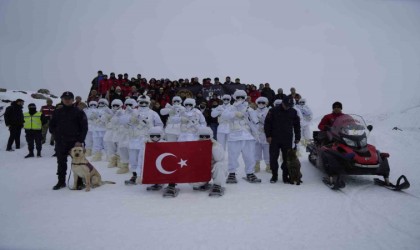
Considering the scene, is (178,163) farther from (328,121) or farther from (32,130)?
(32,130)

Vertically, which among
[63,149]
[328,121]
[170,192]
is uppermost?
[328,121]

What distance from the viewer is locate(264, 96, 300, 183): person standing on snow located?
711 centimetres

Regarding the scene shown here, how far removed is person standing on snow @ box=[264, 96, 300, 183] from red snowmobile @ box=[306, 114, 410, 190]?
91 cm

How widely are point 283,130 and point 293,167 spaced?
3.20ft

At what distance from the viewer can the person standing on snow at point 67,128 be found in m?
6.58

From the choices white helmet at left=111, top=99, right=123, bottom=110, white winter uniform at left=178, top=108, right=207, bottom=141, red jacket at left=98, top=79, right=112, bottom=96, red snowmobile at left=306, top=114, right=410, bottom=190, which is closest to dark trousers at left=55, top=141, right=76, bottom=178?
white helmet at left=111, top=99, right=123, bottom=110

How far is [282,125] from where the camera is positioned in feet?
23.4

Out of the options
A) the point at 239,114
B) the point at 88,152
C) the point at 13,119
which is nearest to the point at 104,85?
the point at 13,119

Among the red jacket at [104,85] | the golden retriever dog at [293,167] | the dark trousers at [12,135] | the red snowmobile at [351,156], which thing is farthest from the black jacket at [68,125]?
the red jacket at [104,85]

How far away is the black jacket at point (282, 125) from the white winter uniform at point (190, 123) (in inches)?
71.7

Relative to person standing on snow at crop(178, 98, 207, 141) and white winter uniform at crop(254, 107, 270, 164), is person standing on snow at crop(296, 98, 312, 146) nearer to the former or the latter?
white winter uniform at crop(254, 107, 270, 164)

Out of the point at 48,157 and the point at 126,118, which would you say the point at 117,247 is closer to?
the point at 126,118

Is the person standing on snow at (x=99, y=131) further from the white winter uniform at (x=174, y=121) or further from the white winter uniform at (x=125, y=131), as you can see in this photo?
the white winter uniform at (x=174, y=121)

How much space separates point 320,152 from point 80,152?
6.03 m
